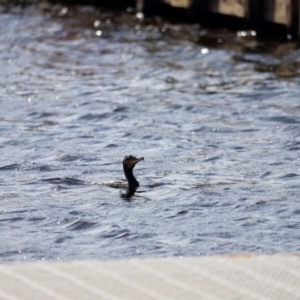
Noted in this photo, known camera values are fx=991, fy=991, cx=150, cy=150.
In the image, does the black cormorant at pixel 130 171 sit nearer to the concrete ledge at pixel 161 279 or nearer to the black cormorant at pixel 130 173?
the black cormorant at pixel 130 173

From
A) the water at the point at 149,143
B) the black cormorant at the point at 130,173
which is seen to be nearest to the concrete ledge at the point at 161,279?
the water at the point at 149,143

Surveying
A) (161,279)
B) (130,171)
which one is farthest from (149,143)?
(161,279)

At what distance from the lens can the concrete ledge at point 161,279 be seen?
6.16m

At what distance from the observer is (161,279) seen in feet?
21.1

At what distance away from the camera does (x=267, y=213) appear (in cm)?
973

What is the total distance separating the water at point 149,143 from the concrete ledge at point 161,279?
148 centimetres

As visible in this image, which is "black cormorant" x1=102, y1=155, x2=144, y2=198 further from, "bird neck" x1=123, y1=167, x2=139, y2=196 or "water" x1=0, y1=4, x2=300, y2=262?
"water" x1=0, y1=4, x2=300, y2=262

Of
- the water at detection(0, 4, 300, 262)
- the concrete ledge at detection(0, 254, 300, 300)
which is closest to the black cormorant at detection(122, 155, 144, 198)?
the water at detection(0, 4, 300, 262)

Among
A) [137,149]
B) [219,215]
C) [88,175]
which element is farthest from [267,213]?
[137,149]

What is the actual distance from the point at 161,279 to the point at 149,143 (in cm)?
665

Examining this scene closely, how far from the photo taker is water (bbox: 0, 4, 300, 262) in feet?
29.5

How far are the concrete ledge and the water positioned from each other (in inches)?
58.3

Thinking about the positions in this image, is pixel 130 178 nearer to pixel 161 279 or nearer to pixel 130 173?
pixel 130 173

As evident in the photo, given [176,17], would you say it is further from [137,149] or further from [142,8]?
[137,149]
